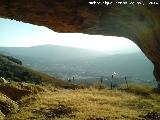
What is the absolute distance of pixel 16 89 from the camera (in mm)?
39250

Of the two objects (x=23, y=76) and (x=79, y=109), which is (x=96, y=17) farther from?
(x=23, y=76)

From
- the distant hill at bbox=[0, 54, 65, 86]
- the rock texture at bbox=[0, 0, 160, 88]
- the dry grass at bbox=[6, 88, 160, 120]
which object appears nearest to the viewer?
the rock texture at bbox=[0, 0, 160, 88]

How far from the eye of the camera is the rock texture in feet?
37.1

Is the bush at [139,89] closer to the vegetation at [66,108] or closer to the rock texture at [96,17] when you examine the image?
the vegetation at [66,108]

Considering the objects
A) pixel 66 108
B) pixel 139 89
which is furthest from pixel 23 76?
pixel 66 108

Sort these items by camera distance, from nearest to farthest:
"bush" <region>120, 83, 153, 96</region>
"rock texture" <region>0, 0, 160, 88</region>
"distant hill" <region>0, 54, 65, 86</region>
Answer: "rock texture" <region>0, 0, 160, 88</region>
"bush" <region>120, 83, 153, 96</region>
"distant hill" <region>0, 54, 65, 86</region>

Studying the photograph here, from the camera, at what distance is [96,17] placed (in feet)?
39.8

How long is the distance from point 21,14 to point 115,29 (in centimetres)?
337

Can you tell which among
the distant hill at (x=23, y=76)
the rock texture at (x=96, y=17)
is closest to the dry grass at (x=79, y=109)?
the rock texture at (x=96, y=17)

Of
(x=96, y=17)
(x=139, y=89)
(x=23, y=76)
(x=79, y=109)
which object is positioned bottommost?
(x=23, y=76)

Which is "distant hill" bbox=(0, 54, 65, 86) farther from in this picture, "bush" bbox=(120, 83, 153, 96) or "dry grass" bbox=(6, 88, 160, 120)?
"dry grass" bbox=(6, 88, 160, 120)

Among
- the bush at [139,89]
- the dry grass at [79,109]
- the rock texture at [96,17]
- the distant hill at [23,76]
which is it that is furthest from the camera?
the distant hill at [23,76]

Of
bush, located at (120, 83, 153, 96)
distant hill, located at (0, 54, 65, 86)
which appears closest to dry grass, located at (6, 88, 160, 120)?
bush, located at (120, 83, 153, 96)

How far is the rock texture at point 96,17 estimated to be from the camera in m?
11.3
